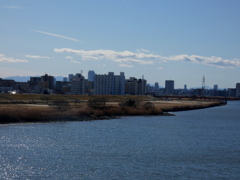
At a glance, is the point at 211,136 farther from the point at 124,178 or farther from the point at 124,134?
the point at 124,178

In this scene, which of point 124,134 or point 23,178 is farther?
point 124,134

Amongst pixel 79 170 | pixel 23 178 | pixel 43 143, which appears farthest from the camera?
pixel 43 143

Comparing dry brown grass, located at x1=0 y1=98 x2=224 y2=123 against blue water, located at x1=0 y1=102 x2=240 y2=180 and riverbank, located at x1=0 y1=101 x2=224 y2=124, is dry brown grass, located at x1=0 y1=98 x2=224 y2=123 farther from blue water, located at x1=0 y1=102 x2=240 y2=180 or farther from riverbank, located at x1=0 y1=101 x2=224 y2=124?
blue water, located at x1=0 y1=102 x2=240 y2=180

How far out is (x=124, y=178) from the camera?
24281 mm

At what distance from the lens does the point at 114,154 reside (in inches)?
1253

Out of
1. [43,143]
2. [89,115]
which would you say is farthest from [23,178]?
[89,115]

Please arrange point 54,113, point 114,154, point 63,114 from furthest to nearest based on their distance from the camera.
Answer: point 63,114, point 54,113, point 114,154

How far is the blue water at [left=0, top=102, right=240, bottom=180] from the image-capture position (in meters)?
25.7

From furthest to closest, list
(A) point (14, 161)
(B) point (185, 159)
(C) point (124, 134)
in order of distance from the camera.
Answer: (C) point (124, 134) → (B) point (185, 159) → (A) point (14, 161)

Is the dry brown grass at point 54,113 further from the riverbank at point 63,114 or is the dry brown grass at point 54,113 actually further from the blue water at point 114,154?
the blue water at point 114,154

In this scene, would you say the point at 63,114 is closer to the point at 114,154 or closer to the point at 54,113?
the point at 54,113

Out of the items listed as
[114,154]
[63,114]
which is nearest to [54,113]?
[63,114]

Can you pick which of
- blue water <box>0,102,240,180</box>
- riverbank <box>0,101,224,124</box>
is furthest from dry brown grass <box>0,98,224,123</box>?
blue water <box>0,102,240,180</box>

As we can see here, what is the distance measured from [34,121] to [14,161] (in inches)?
1037
